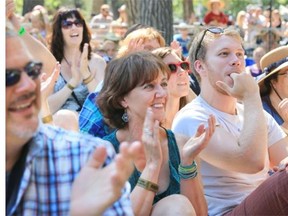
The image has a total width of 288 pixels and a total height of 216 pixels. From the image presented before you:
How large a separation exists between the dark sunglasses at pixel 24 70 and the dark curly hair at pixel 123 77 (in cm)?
135

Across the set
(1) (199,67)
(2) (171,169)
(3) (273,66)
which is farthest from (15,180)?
(3) (273,66)

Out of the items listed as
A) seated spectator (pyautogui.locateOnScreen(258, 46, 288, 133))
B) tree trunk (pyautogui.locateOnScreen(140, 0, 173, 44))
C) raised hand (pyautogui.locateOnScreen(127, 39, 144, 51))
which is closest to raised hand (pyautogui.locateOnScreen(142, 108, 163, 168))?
raised hand (pyautogui.locateOnScreen(127, 39, 144, 51))

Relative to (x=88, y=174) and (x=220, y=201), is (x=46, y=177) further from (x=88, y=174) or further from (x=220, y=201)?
(x=220, y=201)

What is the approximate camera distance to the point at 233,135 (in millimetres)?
3678

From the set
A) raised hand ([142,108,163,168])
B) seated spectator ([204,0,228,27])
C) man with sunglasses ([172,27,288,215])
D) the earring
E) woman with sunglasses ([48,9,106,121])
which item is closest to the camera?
raised hand ([142,108,163,168])

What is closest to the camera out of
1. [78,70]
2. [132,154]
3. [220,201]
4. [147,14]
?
[132,154]

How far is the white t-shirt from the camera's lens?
12.1 ft

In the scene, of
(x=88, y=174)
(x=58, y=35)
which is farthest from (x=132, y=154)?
(x=58, y=35)

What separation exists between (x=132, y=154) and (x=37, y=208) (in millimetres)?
359

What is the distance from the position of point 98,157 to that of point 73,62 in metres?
3.62

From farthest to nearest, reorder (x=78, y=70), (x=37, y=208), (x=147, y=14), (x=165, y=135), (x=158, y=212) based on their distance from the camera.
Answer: (x=147, y=14) < (x=78, y=70) < (x=165, y=135) < (x=158, y=212) < (x=37, y=208)

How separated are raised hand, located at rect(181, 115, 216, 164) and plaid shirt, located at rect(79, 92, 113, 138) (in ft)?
2.10

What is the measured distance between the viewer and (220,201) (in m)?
3.71

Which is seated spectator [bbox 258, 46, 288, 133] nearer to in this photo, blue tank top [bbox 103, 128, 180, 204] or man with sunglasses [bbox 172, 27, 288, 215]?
man with sunglasses [bbox 172, 27, 288, 215]
